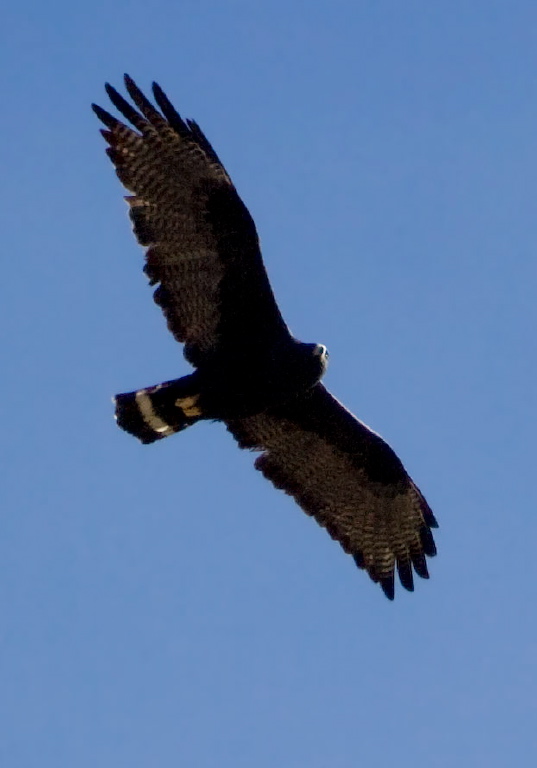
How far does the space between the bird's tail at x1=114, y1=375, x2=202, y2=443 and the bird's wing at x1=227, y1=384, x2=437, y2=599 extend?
0.96m

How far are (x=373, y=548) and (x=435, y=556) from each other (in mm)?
519

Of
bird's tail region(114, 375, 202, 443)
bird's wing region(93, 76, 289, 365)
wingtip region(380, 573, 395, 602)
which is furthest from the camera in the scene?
wingtip region(380, 573, 395, 602)

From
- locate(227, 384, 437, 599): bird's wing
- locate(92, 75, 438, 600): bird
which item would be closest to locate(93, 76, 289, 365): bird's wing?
locate(92, 75, 438, 600): bird

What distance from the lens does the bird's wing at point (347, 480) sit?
503 inches

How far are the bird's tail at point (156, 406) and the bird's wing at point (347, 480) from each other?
3.16 feet

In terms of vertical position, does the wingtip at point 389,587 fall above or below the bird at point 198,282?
below

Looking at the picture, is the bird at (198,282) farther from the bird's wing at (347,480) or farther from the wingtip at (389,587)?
the wingtip at (389,587)

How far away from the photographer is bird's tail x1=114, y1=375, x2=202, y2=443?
11.8 metres

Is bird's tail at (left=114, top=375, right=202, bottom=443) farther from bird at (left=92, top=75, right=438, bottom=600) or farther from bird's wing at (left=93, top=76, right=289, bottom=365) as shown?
bird's wing at (left=93, top=76, right=289, bottom=365)

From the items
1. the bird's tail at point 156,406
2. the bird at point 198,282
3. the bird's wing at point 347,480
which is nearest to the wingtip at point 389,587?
the bird's wing at point 347,480

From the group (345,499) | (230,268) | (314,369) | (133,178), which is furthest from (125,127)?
(345,499)

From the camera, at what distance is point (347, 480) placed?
12977 millimetres

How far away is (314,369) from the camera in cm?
1168

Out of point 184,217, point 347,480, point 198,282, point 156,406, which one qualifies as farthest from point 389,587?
point 184,217
